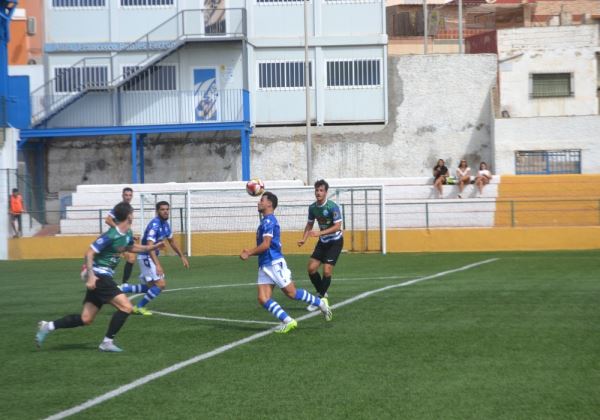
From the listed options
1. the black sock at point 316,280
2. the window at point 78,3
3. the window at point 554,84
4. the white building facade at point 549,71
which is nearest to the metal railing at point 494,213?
the white building facade at point 549,71

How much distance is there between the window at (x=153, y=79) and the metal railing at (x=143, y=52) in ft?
1.27

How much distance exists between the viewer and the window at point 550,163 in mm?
40188

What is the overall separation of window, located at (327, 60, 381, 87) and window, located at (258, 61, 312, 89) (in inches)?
35.4

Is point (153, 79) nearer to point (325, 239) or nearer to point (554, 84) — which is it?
point (554, 84)

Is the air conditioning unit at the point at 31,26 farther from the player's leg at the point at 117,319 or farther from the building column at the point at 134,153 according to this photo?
the player's leg at the point at 117,319

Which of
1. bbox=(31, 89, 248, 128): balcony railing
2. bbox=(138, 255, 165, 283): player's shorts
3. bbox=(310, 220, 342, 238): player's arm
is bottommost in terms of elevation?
bbox=(138, 255, 165, 283): player's shorts

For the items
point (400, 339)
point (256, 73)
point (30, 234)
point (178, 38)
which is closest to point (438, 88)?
point (256, 73)

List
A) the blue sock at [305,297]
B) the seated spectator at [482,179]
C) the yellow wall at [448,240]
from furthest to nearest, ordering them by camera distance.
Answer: the seated spectator at [482,179] < the yellow wall at [448,240] < the blue sock at [305,297]

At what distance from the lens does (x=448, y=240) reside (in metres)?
31.4

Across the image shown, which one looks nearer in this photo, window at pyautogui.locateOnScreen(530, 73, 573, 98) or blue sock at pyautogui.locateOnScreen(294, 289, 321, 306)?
blue sock at pyautogui.locateOnScreen(294, 289, 321, 306)

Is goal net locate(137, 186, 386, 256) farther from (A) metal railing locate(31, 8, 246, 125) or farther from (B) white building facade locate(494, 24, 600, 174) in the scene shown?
(B) white building facade locate(494, 24, 600, 174)

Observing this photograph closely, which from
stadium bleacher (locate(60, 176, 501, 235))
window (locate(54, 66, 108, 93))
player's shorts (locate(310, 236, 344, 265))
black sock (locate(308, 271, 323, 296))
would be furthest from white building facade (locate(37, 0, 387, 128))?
black sock (locate(308, 271, 323, 296))

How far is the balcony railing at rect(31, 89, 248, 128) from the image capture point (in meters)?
39.6

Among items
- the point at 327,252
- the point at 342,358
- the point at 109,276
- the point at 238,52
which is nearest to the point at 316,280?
the point at 327,252
